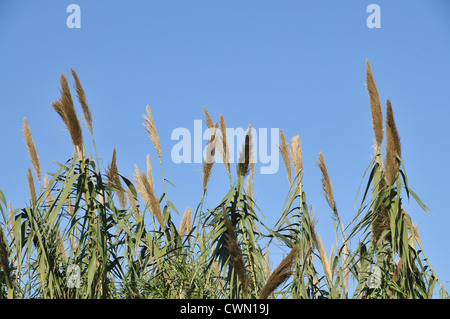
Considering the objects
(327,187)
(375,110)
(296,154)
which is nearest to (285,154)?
(296,154)

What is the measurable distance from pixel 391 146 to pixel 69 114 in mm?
2791

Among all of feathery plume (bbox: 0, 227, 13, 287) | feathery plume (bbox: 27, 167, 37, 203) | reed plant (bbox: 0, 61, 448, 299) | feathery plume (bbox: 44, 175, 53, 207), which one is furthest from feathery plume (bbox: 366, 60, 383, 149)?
feathery plume (bbox: 27, 167, 37, 203)

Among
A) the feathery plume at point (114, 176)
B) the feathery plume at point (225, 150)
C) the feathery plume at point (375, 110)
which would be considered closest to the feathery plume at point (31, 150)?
A: the feathery plume at point (114, 176)

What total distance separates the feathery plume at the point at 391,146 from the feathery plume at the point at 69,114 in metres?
2.69

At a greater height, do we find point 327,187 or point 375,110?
point 375,110

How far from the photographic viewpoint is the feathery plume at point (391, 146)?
5164 mm

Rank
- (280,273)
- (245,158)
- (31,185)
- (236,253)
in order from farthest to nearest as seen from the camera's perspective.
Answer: (31,185), (245,158), (236,253), (280,273)

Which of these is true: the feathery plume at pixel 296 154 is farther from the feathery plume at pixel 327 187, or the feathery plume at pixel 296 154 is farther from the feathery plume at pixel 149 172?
the feathery plume at pixel 149 172

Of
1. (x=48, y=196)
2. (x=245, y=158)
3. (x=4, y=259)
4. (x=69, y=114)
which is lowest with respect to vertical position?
(x=4, y=259)

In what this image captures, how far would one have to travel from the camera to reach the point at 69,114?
530cm

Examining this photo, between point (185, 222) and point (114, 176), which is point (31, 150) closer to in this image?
point (114, 176)

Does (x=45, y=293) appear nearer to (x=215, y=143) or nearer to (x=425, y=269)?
(x=215, y=143)

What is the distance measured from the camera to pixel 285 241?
5.47 m

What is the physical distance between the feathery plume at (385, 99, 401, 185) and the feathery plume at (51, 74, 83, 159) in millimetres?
2693
